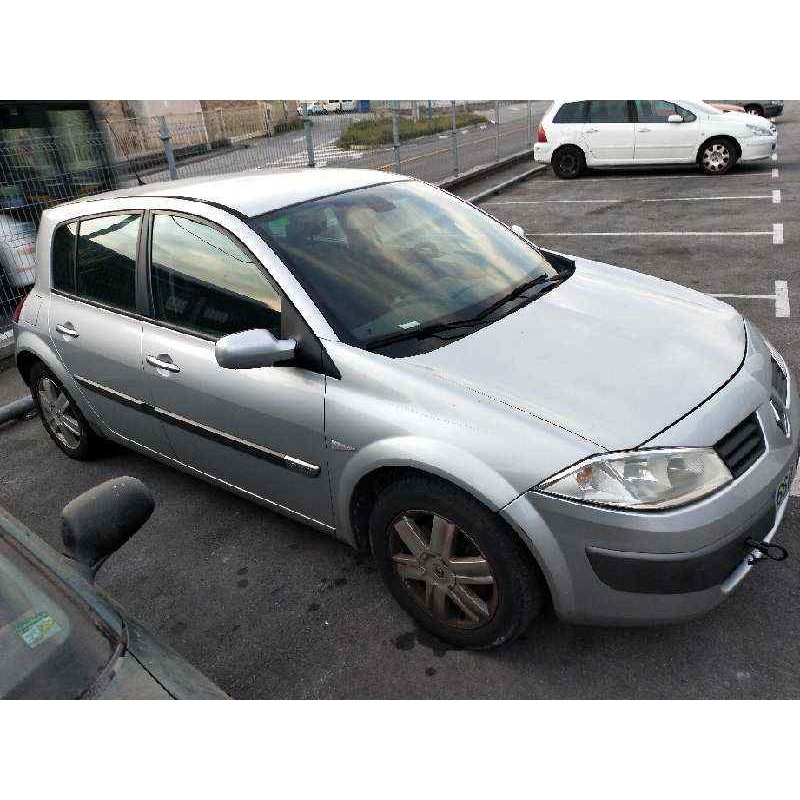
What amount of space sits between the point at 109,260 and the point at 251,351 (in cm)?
155

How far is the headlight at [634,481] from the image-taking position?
2084 mm

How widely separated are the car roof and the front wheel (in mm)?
10349

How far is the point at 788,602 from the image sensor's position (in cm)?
264

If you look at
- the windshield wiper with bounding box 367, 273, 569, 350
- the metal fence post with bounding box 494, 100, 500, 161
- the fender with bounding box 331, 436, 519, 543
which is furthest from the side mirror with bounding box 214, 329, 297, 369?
the metal fence post with bounding box 494, 100, 500, 161

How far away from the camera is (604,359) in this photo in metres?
2.48

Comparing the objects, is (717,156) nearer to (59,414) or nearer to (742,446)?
(742,446)

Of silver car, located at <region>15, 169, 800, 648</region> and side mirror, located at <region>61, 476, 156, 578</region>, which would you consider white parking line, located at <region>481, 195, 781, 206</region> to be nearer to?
silver car, located at <region>15, 169, 800, 648</region>

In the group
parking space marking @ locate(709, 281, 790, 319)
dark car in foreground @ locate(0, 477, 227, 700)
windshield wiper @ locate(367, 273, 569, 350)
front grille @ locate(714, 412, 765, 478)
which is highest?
windshield wiper @ locate(367, 273, 569, 350)

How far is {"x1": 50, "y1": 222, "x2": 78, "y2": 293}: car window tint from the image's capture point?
384cm

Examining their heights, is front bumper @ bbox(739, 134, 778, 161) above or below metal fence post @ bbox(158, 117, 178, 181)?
below

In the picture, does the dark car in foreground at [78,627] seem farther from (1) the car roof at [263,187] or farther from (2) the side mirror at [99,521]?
(1) the car roof at [263,187]

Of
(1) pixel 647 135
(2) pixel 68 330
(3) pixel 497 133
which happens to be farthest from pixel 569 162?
(2) pixel 68 330
